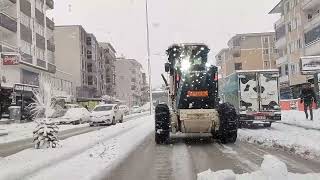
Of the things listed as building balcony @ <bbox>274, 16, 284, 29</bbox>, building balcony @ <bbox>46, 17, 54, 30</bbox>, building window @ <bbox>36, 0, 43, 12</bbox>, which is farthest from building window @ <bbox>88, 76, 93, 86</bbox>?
building balcony @ <bbox>274, 16, 284, 29</bbox>

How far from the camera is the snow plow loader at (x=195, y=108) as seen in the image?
17.2 m

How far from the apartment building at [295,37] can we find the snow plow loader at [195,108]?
36715 millimetres

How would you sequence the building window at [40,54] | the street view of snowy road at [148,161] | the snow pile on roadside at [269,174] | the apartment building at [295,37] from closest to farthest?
the snow pile on roadside at [269,174]
the street view of snowy road at [148,161]
the apartment building at [295,37]
the building window at [40,54]

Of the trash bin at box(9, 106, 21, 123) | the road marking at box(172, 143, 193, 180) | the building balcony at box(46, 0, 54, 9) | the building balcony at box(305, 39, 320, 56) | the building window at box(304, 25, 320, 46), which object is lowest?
the road marking at box(172, 143, 193, 180)

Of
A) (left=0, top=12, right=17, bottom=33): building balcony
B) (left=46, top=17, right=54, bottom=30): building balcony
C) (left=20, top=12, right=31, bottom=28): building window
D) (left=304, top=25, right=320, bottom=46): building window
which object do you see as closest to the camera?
(left=0, top=12, right=17, bottom=33): building balcony

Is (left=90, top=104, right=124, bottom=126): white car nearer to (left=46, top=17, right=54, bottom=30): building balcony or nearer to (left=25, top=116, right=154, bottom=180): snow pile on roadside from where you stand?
(left=25, top=116, right=154, bottom=180): snow pile on roadside

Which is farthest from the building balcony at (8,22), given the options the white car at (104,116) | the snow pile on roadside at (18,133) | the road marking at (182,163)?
the road marking at (182,163)

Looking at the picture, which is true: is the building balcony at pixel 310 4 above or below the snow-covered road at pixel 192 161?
above

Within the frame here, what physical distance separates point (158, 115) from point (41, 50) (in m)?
46.7

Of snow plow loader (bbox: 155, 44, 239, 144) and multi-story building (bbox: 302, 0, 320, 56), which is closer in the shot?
snow plow loader (bbox: 155, 44, 239, 144)

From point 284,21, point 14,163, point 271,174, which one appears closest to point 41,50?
point 284,21

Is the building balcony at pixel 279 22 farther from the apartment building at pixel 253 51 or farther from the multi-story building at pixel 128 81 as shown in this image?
the multi-story building at pixel 128 81

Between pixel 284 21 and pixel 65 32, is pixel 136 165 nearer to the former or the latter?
pixel 284 21

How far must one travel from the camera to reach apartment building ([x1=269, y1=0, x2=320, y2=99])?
55.0 metres
